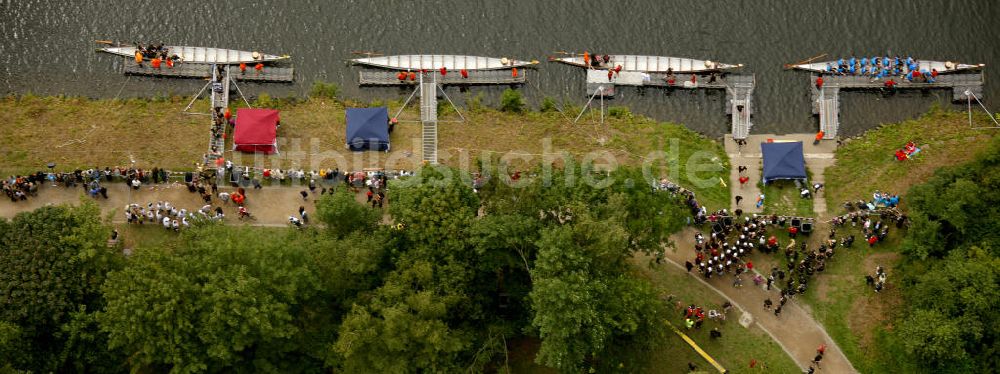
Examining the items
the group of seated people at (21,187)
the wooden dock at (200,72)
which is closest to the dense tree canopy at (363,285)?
the group of seated people at (21,187)

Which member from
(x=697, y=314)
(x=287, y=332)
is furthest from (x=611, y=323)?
(x=287, y=332)

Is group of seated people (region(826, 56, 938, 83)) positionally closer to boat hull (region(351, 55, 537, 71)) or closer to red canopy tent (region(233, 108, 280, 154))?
boat hull (region(351, 55, 537, 71))

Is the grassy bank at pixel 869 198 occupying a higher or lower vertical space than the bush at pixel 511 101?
lower

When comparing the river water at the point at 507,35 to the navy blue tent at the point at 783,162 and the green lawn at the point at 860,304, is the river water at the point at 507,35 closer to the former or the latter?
the navy blue tent at the point at 783,162

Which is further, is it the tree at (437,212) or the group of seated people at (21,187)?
the group of seated people at (21,187)

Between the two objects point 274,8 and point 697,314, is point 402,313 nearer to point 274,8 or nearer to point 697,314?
point 697,314

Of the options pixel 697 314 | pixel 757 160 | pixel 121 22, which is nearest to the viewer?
pixel 697 314

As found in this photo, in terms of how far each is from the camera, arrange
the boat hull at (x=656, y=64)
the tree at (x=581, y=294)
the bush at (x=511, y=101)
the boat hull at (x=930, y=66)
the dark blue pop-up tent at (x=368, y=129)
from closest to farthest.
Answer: the tree at (x=581, y=294) → the dark blue pop-up tent at (x=368, y=129) → the bush at (x=511, y=101) → the boat hull at (x=930, y=66) → the boat hull at (x=656, y=64)
